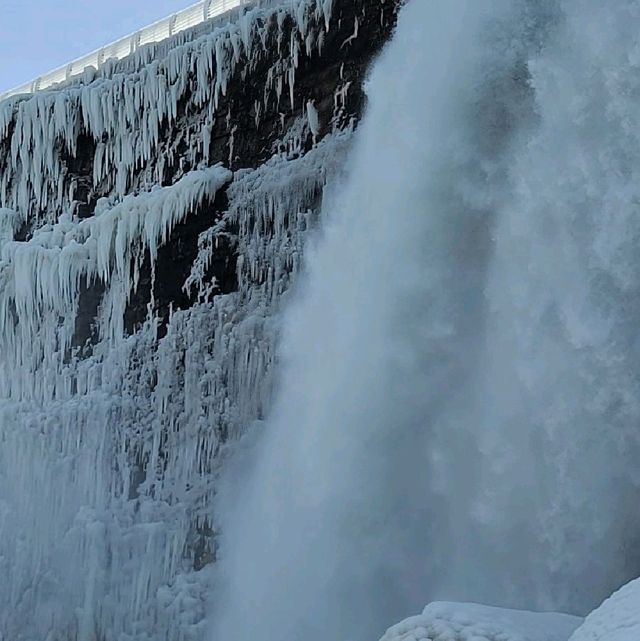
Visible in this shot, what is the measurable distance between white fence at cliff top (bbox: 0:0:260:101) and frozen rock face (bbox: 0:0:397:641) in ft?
0.68

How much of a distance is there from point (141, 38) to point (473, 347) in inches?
226

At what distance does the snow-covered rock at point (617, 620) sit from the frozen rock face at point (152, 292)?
5.14m

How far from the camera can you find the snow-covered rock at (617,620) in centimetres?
291

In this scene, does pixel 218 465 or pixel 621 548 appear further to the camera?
pixel 218 465

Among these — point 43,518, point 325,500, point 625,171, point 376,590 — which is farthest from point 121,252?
point 625,171

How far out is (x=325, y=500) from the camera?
6.34 meters

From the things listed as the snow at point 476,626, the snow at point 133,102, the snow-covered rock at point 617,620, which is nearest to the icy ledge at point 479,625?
the snow at point 476,626

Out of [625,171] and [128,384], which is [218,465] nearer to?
[128,384]

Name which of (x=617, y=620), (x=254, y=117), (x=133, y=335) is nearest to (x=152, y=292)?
(x=133, y=335)

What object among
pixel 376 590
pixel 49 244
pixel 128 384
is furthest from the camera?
pixel 49 244

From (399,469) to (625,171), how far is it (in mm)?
1971

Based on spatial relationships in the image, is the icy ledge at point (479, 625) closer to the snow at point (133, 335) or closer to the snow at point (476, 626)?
the snow at point (476, 626)

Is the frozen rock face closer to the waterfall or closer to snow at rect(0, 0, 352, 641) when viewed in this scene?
snow at rect(0, 0, 352, 641)

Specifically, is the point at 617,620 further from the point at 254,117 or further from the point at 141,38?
the point at 141,38
